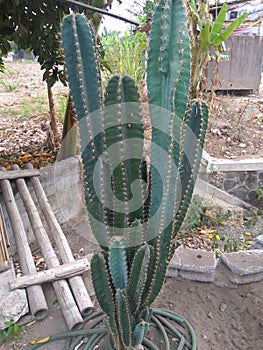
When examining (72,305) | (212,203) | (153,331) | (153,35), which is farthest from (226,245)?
(153,35)

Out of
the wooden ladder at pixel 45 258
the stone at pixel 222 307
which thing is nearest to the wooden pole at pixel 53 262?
the wooden ladder at pixel 45 258

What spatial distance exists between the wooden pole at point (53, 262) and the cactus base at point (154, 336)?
0.23 ft

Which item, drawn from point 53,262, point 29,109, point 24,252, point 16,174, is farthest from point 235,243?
point 29,109

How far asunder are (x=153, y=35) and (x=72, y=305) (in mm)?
1506

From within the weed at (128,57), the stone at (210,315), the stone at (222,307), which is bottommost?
the stone at (210,315)

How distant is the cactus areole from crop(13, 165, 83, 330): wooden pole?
0.39 metres

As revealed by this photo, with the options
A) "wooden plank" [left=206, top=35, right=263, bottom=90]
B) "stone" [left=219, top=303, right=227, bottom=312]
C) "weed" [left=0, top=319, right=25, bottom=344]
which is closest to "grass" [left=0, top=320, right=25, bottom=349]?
"weed" [left=0, top=319, right=25, bottom=344]

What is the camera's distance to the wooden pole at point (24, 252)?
195 cm

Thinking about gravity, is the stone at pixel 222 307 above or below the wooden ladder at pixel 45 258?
below

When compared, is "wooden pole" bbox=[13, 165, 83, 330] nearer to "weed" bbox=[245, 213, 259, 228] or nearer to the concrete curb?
the concrete curb

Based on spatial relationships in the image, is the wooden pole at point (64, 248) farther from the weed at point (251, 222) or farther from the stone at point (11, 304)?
the weed at point (251, 222)

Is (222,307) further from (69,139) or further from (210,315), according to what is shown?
(69,139)

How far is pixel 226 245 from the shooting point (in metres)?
2.82

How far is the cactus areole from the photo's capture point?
4.23 feet
